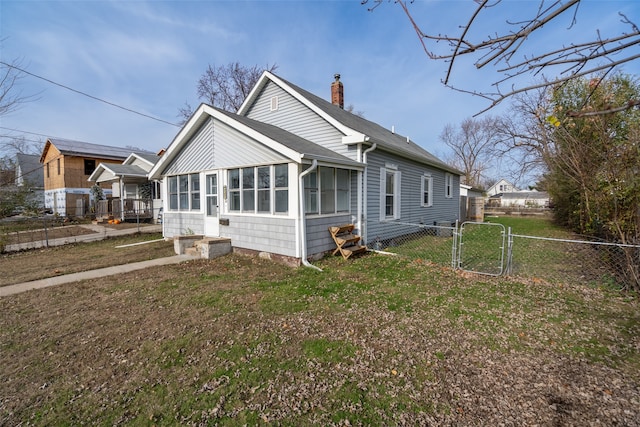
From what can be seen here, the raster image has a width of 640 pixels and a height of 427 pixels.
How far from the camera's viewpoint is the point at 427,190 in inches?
519

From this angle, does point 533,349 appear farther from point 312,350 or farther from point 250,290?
point 250,290

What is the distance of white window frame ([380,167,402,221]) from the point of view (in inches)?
374

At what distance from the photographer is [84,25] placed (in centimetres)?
989

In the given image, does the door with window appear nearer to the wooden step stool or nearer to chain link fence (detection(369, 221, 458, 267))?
the wooden step stool

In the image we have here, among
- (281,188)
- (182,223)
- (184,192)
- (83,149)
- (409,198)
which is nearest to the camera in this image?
(281,188)

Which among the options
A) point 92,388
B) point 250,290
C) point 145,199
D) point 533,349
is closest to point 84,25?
point 145,199

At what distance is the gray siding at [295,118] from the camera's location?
905 cm

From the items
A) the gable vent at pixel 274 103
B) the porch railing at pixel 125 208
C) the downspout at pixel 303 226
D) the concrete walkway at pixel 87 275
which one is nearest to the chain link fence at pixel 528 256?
the downspout at pixel 303 226

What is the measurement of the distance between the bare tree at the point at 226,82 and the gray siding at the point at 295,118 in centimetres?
1486

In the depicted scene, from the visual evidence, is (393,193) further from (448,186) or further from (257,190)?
(448,186)

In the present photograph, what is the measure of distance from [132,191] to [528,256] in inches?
847

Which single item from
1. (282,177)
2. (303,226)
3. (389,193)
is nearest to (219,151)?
(282,177)

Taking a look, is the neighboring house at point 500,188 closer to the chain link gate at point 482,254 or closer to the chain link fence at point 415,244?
the chain link gate at point 482,254

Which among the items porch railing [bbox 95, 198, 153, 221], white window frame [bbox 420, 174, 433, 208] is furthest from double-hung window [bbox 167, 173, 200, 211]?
white window frame [bbox 420, 174, 433, 208]
